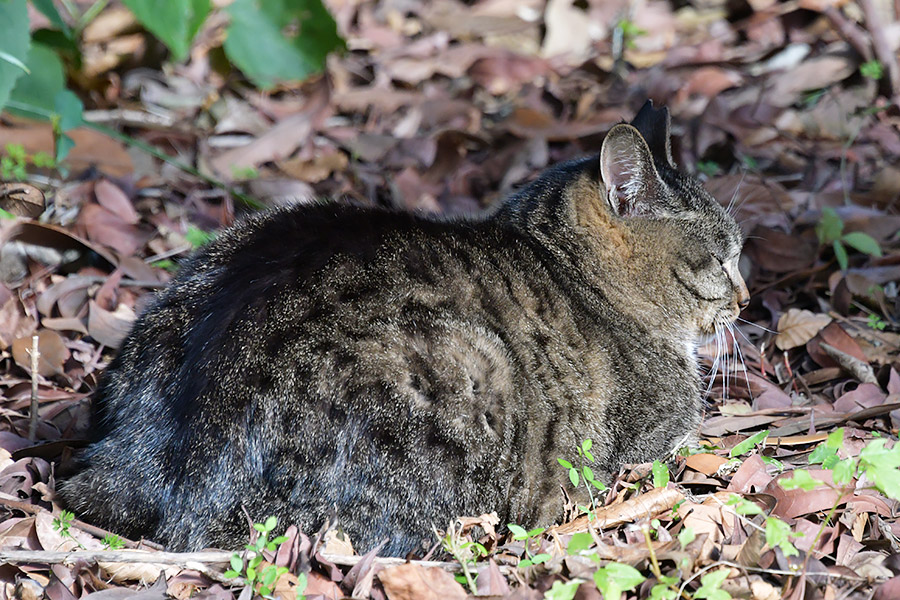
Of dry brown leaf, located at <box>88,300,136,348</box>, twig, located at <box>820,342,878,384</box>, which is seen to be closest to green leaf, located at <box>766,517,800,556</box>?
twig, located at <box>820,342,878,384</box>

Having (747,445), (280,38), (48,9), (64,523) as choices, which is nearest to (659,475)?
(747,445)

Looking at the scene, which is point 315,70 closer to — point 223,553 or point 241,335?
point 241,335

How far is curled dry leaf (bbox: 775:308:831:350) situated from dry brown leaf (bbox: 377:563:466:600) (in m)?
2.11

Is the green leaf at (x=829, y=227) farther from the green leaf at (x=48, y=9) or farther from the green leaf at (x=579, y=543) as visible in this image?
the green leaf at (x=48, y=9)

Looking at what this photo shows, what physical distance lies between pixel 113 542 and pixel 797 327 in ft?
9.41

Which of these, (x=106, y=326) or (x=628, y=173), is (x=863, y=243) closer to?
(x=628, y=173)

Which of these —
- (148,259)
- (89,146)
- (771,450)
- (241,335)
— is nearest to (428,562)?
(241,335)

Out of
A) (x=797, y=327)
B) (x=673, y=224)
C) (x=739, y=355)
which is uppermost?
(x=673, y=224)

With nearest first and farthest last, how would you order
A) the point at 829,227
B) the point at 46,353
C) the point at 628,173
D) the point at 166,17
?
1. the point at 628,173
2. the point at 46,353
3. the point at 829,227
4. the point at 166,17

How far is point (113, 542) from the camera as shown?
2.89 m

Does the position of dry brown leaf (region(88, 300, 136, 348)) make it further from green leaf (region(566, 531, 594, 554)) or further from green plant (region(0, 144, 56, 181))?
green leaf (region(566, 531, 594, 554))

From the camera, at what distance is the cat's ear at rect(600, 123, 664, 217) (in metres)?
3.28

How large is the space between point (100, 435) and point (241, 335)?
2.39 feet

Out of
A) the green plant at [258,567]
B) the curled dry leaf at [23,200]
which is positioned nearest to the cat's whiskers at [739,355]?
the green plant at [258,567]
